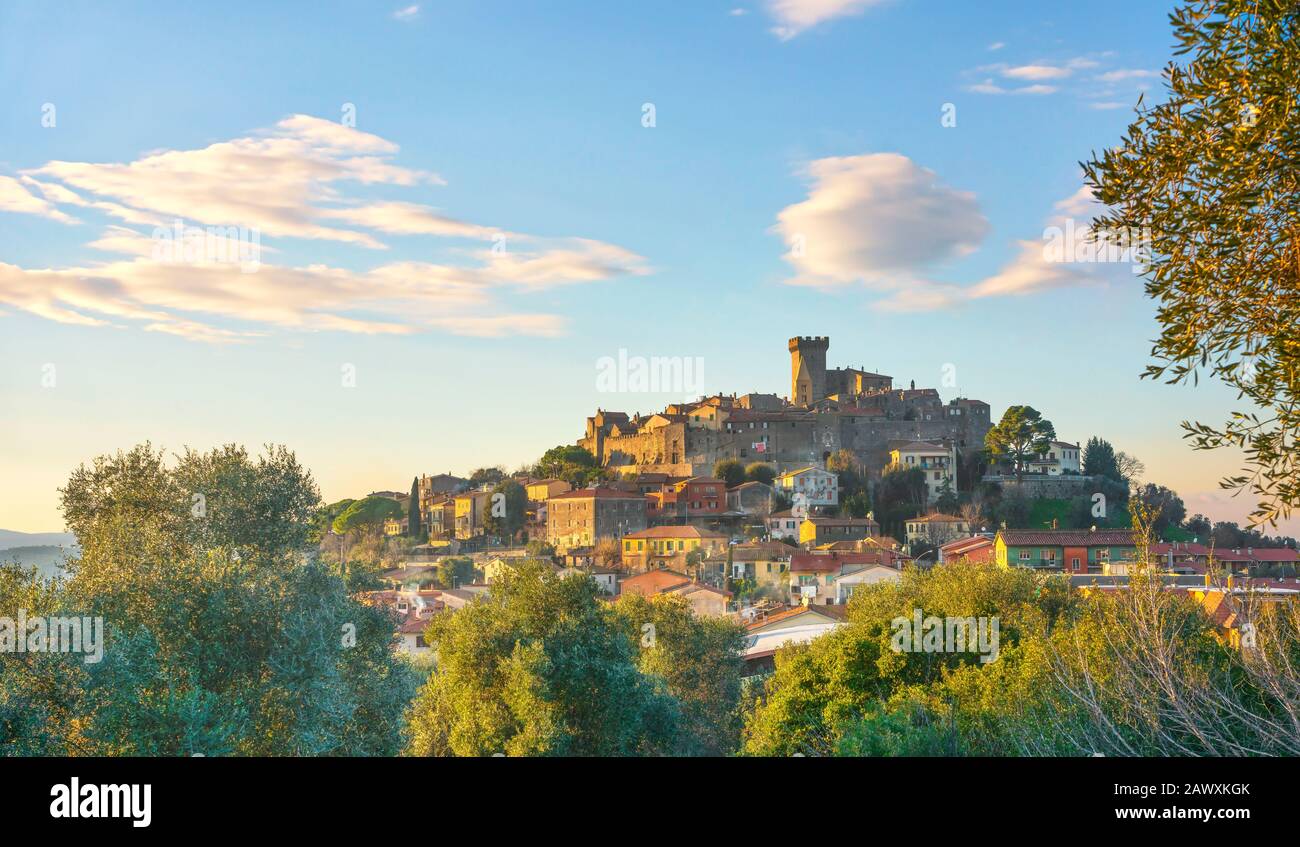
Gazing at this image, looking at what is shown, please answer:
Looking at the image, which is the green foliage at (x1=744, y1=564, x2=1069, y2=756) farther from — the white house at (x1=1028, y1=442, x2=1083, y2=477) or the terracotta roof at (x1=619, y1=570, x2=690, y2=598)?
the white house at (x1=1028, y1=442, x2=1083, y2=477)

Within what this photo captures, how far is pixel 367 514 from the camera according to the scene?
6806 cm

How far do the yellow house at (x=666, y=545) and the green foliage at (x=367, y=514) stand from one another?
1631 centimetres

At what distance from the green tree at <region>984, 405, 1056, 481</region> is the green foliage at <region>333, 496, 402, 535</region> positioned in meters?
41.9

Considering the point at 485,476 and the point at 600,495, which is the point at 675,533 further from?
the point at 485,476

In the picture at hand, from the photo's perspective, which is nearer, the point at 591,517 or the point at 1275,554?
the point at 1275,554

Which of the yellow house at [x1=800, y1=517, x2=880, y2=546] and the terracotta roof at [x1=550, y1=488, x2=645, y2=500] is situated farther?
the terracotta roof at [x1=550, y1=488, x2=645, y2=500]

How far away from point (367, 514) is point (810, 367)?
3919 centimetres

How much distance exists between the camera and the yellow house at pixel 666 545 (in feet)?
194

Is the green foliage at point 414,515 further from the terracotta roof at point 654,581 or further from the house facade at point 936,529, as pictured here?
the house facade at point 936,529

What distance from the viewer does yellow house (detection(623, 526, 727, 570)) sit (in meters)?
59.1

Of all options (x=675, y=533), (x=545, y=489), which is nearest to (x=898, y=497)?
(x=675, y=533)

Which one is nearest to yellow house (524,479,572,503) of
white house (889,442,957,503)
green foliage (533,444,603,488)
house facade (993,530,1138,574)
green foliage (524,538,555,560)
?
green foliage (533,444,603,488)
